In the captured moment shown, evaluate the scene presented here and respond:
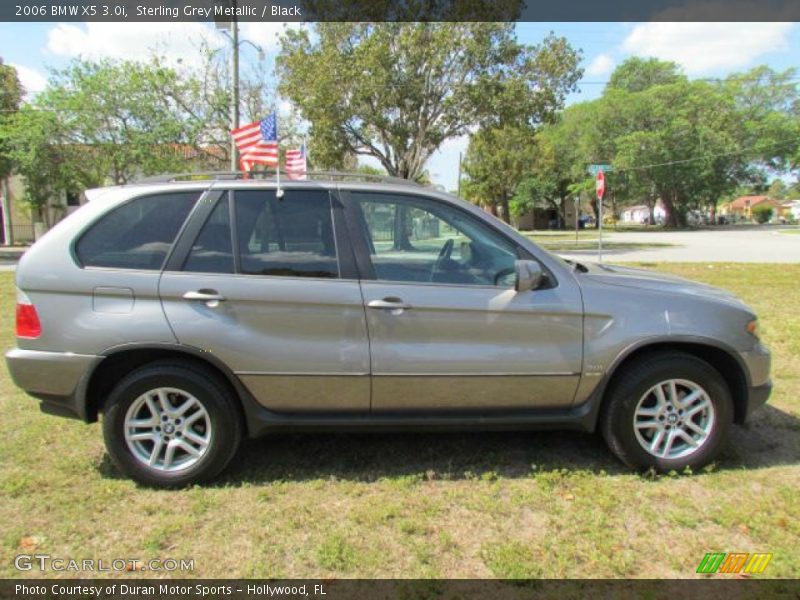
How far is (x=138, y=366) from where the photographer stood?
3.50m

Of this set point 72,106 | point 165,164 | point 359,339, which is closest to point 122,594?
point 359,339

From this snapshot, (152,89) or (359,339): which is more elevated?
(152,89)

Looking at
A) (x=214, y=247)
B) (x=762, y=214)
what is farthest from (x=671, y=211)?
(x=214, y=247)

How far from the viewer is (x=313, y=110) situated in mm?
21703

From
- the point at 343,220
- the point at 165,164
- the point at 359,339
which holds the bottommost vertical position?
the point at 359,339

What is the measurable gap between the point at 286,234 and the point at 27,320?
5.03ft

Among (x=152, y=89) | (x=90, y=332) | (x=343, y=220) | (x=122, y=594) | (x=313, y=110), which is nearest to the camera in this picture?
(x=122, y=594)

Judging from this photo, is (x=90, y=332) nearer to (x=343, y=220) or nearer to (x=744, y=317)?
(x=343, y=220)

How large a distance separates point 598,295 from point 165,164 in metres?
28.1

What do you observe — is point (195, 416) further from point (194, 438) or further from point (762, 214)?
point (762, 214)

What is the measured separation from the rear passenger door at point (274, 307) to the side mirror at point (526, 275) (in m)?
0.91

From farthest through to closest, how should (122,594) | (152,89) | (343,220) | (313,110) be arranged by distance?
(152,89) < (313,110) < (343,220) < (122,594)

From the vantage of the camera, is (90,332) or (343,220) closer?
(90,332)

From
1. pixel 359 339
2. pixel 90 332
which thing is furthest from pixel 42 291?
pixel 359 339
